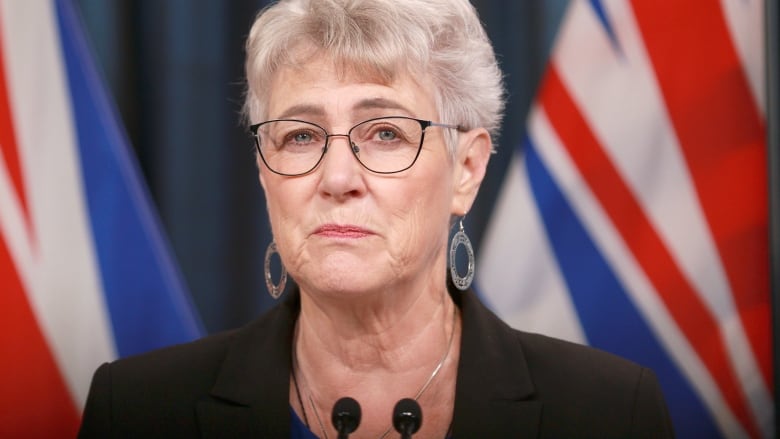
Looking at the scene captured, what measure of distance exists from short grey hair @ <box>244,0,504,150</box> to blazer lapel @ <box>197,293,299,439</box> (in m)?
0.46

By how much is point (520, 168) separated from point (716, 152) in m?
0.52

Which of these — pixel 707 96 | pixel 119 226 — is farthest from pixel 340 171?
pixel 707 96

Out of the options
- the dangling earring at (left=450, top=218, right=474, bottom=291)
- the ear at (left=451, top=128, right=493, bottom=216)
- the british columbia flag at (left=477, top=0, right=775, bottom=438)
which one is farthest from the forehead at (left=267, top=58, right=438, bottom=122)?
the british columbia flag at (left=477, top=0, right=775, bottom=438)

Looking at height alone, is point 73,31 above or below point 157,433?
above

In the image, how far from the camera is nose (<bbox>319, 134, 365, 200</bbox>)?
64.4 inches

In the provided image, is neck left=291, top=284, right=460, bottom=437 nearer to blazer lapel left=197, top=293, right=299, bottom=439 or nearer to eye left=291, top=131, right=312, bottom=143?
blazer lapel left=197, top=293, right=299, bottom=439

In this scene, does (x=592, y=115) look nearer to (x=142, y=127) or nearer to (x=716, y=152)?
(x=716, y=152)

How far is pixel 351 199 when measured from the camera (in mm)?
1653

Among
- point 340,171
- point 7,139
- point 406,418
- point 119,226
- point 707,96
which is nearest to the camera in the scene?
point 406,418

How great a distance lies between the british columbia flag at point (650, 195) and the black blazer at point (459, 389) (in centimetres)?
51

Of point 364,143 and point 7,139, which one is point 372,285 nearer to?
point 364,143

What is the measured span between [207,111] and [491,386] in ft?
3.69

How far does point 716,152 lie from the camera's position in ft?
7.91

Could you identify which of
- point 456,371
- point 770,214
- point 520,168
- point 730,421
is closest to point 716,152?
point 770,214
